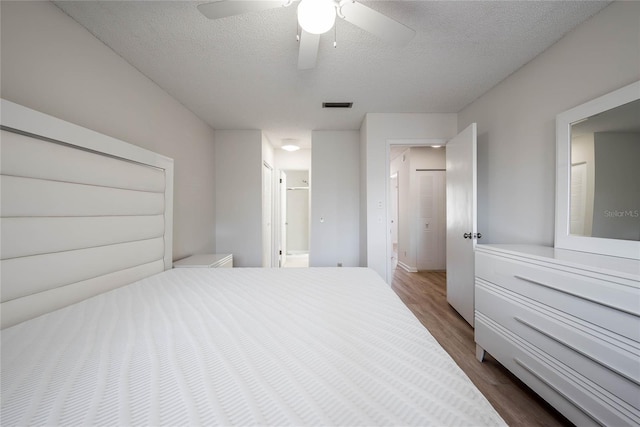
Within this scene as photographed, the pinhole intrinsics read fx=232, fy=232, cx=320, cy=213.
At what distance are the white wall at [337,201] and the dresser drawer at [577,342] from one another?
2.13 metres

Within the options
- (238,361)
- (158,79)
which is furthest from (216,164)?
(238,361)

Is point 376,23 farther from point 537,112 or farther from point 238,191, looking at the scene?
point 238,191

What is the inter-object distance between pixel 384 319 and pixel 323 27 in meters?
1.42

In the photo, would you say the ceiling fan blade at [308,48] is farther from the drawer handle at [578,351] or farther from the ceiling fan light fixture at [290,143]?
the ceiling fan light fixture at [290,143]

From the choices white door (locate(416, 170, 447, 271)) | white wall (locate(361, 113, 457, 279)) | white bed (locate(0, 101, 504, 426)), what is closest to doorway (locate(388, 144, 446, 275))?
white door (locate(416, 170, 447, 271))

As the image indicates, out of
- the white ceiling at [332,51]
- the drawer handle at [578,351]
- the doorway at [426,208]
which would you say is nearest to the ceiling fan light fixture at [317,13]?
the white ceiling at [332,51]

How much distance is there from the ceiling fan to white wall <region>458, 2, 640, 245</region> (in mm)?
1210

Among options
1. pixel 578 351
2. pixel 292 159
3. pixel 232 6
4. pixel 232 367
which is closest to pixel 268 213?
pixel 292 159

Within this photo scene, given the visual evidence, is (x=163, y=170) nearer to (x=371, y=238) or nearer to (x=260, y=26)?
(x=260, y=26)

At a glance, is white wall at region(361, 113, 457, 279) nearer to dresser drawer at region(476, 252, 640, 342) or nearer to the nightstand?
dresser drawer at region(476, 252, 640, 342)

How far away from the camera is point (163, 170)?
1.95 meters

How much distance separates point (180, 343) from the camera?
0.82 meters

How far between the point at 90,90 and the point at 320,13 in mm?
1614

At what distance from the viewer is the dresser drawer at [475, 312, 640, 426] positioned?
1009 mm
